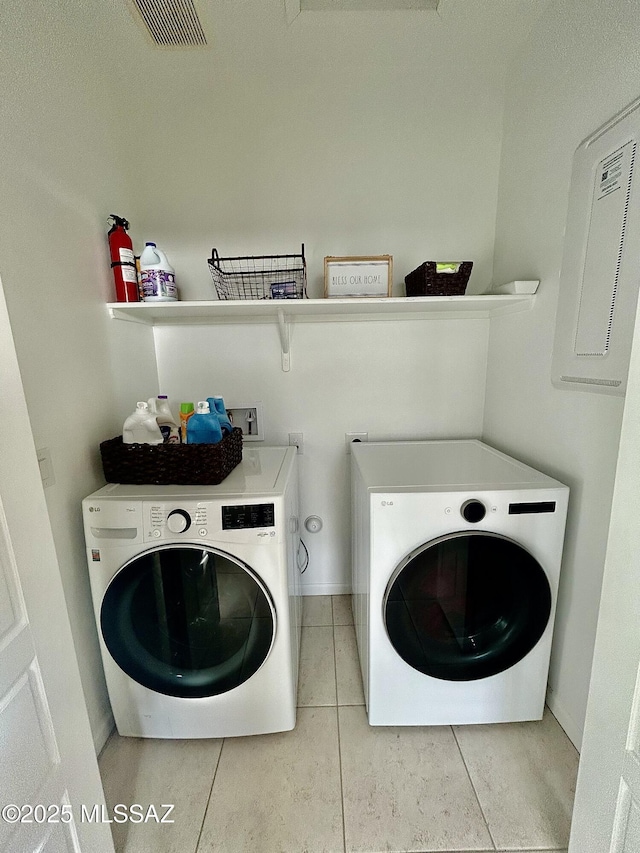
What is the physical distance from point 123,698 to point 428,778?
1.05 metres

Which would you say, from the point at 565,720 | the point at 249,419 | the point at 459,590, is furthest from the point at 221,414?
the point at 565,720

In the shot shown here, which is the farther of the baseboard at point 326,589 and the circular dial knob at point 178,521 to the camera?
the baseboard at point 326,589

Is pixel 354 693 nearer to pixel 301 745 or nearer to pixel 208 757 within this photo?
pixel 301 745

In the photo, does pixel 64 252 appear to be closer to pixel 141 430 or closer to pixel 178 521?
pixel 141 430

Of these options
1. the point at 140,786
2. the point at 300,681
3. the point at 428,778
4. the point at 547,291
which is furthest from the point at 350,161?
the point at 140,786

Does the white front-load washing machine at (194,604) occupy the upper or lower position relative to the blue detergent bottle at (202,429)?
lower

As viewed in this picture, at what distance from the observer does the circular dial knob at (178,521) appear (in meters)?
1.08

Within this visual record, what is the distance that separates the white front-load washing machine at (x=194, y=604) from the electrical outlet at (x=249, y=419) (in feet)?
1.95

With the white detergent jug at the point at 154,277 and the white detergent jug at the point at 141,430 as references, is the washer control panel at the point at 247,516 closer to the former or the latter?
the white detergent jug at the point at 141,430

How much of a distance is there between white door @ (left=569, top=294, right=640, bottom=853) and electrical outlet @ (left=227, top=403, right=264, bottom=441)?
4.80 ft

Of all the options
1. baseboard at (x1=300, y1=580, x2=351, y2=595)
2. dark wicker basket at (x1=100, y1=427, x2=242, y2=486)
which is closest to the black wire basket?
dark wicker basket at (x1=100, y1=427, x2=242, y2=486)

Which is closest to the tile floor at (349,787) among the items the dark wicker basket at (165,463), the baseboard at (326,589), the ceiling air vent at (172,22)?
the baseboard at (326,589)

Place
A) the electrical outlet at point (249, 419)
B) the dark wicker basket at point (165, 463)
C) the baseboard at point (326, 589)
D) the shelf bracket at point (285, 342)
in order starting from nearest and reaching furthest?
1. the dark wicker basket at point (165, 463)
2. the shelf bracket at point (285, 342)
3. the electrical outlet at point (249, 419)
4. the baseboard at point (326, 589)

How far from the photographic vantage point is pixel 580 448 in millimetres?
1191
